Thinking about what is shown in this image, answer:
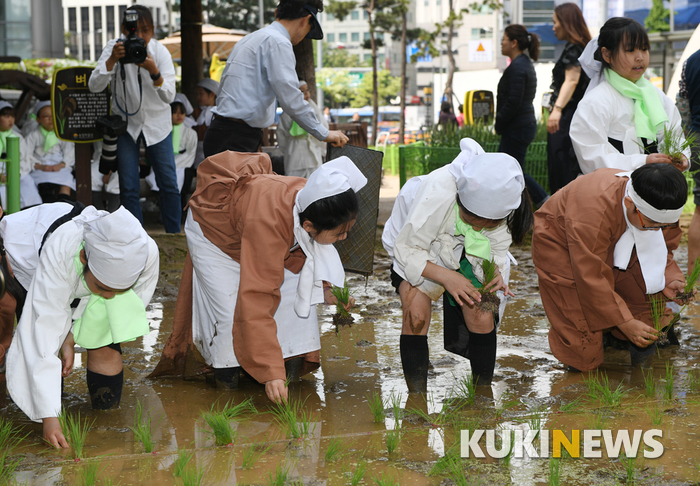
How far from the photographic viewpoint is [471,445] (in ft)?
8.75

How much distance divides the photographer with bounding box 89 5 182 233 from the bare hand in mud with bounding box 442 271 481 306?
358 centimetres

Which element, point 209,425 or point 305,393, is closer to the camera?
point 209,425

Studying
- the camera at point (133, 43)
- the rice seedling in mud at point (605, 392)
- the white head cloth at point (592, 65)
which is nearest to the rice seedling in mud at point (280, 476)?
the rice seedling in mud at point (605, 392)

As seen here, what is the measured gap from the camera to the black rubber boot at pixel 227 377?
3.42m

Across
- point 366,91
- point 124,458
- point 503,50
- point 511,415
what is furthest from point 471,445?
point 366,91

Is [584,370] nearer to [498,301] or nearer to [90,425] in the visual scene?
[498,301]

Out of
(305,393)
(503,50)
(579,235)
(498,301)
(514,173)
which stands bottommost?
(305,393)

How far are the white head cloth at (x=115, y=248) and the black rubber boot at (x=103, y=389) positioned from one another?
503mm

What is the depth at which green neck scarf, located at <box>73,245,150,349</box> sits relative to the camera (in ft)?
9.91

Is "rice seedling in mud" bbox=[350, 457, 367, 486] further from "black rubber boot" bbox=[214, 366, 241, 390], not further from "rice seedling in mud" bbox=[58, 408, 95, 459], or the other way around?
"black rubber boot" bbox=[214, 366, 241, 390]

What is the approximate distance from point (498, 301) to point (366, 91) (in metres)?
57.6

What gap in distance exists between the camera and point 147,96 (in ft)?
20.0

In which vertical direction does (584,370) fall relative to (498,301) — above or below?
below

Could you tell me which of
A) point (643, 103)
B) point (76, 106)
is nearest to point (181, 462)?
point (643, 103)
